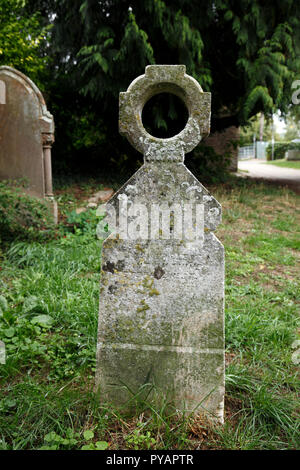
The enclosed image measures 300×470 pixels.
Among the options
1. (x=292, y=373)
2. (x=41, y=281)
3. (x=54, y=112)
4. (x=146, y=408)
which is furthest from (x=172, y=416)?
(x=54, y=112)

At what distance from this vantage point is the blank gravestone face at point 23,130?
516cm

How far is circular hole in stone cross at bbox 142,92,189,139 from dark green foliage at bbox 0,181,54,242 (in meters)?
3.12

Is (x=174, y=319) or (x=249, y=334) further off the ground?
(x=174, y=319)

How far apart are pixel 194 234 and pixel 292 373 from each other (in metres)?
1.21

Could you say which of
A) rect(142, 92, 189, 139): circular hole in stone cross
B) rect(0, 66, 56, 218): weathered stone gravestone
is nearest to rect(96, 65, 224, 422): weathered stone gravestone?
rect(0, 66, 56, 218): weathered stone gravestone

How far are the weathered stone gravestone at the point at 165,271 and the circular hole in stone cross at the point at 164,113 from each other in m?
5.04

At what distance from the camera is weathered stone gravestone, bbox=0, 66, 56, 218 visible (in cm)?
516

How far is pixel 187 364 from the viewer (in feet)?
6.20

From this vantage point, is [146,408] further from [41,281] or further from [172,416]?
[41,281]

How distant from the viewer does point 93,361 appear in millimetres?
2348

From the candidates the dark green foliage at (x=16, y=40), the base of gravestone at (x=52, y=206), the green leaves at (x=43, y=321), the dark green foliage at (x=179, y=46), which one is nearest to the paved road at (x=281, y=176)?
the dark green foliage at (x=179, y=46)

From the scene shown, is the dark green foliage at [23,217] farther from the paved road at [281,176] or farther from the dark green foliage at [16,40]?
the paved road at [281,176]

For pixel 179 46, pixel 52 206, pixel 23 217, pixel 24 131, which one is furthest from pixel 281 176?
pixel 23 217
